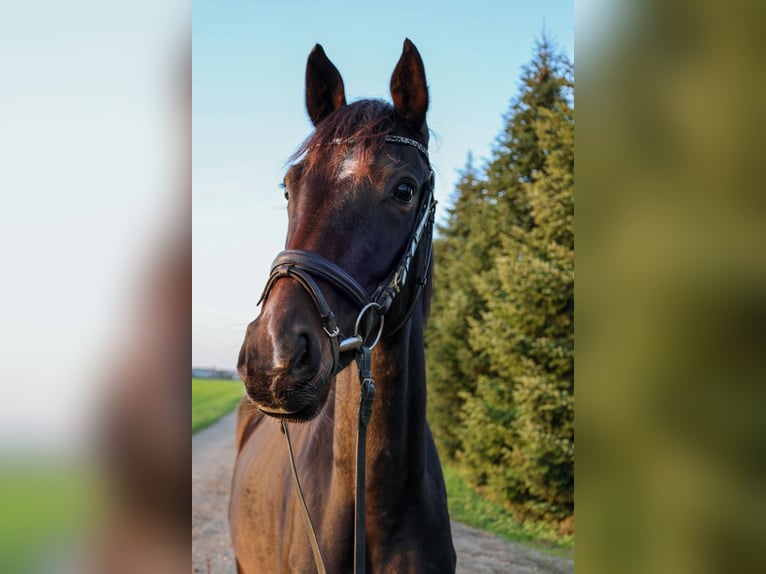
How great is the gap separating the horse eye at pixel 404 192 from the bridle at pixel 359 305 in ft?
0.39

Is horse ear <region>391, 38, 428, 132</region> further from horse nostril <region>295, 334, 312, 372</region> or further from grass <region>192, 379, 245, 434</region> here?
grass <region>192, 379, 245, 434</region>

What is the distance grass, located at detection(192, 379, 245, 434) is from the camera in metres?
19.2

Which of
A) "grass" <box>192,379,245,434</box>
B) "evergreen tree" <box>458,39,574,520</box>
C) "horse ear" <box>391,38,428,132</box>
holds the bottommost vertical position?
"grass" <box>192,379,245,434</box>

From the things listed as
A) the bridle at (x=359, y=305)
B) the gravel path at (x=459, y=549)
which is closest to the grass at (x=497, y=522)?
the gravel path at (x=459, y=549)

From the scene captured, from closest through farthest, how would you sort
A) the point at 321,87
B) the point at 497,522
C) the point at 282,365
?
the point at 282,365
the point at 321,87
the point at 497,522

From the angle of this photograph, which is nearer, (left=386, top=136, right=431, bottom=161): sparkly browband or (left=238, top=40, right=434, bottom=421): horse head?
(left=238, top=40, right=434, bottom=421): horse head

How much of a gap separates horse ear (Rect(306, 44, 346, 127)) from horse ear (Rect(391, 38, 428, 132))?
12.3 inches

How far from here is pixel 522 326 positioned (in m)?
9.12

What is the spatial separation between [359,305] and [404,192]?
557mm

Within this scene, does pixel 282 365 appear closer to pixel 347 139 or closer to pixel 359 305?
pixel 359 305
